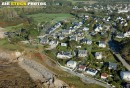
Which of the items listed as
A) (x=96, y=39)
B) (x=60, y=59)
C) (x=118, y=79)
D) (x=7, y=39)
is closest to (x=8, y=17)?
(x=7, y=39)

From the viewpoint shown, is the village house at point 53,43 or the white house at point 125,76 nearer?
the white house at point 125,76

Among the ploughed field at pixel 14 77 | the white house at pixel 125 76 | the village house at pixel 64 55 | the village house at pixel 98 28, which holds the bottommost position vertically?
the ploughed field at pixel 14 77

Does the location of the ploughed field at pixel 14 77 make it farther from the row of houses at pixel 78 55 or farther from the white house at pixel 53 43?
the white house at pixel 53 43

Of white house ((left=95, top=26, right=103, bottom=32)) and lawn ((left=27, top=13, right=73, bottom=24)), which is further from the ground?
lawn ((left=27, top=13, right=73, bottom=24))

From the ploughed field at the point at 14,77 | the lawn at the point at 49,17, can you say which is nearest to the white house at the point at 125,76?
the ploughed field at the point at 14,77

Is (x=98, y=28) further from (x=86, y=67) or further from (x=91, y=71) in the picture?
(x=91, y=71)

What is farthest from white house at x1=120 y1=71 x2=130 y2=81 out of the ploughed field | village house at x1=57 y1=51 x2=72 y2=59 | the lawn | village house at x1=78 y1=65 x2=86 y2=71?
the lawn

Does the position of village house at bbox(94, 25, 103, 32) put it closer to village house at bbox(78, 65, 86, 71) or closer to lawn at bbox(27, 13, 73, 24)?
lawn at bbox(27, 13, 73, 24)

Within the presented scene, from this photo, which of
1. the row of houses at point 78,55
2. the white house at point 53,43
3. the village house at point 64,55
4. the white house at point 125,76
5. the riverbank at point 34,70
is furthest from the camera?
the white house at point 53,43

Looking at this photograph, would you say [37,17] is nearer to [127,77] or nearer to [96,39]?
[96,39]
